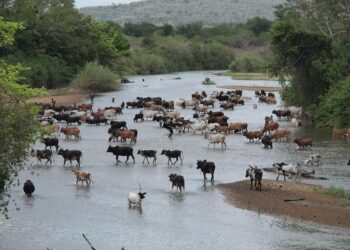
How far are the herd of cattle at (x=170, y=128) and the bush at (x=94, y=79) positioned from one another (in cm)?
1610

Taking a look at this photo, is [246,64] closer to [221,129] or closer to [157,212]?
[221,129]

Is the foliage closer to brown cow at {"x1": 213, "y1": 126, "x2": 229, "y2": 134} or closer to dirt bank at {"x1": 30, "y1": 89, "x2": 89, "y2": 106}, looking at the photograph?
brown cow at {"x1": 213, "y1": 126, "x2": 229, "y2": 134}

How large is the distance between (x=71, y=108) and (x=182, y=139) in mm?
17015

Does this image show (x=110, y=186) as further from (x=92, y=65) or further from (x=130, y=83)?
(x=130, y=83)

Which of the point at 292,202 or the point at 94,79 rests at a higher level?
the point at 94,79

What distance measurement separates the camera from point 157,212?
903 inches

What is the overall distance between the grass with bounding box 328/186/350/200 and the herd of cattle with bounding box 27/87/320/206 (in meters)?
2.46

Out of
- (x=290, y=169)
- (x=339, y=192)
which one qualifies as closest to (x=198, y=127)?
(x=290, y=169)

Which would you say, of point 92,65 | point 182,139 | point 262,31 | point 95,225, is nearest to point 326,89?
point 182,139

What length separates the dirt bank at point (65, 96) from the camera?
64781 mm

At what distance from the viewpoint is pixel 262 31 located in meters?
186

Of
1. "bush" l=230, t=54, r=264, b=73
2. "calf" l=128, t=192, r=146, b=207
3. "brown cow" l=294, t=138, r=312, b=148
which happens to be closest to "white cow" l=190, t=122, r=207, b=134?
"brown cow" l=294, t=138, r=312, b=148

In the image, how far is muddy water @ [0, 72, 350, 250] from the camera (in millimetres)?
19875

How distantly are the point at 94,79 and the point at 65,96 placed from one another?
7.82 meters
